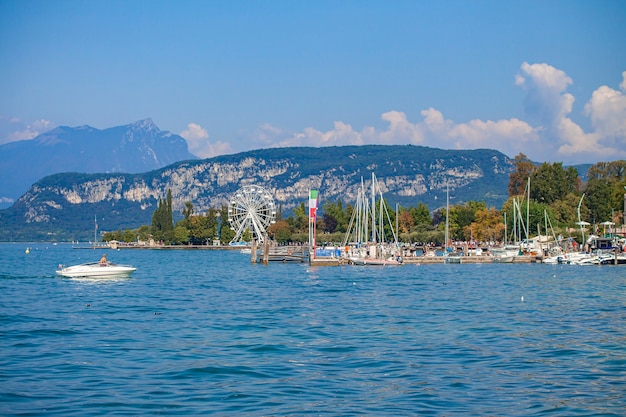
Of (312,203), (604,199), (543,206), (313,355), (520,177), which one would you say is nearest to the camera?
(313,355)

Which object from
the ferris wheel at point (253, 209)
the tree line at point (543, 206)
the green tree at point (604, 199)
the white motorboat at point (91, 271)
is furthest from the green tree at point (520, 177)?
the white motorboat at point (91, 271)

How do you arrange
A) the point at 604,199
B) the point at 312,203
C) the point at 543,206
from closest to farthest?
1. the point at 312,203
2. the point at 543,206
3. the point at 604,199

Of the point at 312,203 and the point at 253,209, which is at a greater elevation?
the point at 253,209

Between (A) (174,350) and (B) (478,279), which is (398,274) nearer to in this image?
(B) (478,279)

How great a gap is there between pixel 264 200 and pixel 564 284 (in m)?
129

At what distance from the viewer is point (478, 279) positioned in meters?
70.1

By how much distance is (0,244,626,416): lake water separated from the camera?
62.1ft

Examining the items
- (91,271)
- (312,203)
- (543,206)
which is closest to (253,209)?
(543,206)

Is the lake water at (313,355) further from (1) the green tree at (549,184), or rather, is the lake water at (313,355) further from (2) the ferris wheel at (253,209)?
(2) the ferris wheel at (253,209)

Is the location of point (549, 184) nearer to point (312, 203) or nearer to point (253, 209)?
point (253, 209)

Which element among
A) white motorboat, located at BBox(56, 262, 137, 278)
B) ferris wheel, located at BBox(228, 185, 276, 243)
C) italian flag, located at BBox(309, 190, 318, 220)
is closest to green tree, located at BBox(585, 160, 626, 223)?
ferris wheel, located at BBox(228, 185, 276, 243)

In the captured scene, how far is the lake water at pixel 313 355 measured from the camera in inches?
746

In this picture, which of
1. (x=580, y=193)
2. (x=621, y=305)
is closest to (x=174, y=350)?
(x=621, y=305)

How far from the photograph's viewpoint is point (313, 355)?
25.7m
